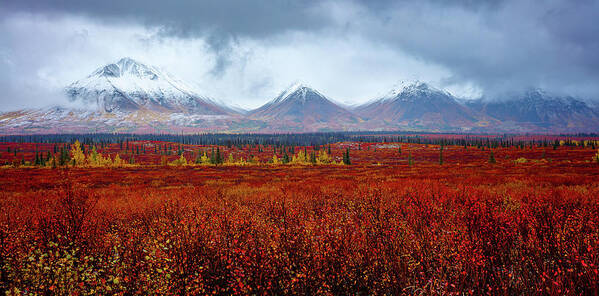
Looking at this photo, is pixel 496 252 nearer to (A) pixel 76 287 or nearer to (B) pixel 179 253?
(B) pixel 179 253

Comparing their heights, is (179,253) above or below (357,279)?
above

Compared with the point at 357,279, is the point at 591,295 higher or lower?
higher

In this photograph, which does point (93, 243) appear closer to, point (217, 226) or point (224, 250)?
point (217, 226)

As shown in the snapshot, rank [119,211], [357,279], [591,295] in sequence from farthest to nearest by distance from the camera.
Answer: [119,211]
[357,279]
[591,295]

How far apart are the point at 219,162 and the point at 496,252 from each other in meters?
85.1

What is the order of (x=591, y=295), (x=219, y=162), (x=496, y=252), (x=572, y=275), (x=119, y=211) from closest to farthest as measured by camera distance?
(x=591, y=295) → (x=572, y=275) → (x=496, y=252) → (x=119, y=211) → (x=219, y=162)

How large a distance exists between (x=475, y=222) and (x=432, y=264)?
7.64ft

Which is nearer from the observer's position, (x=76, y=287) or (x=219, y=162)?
(x=76, y=287)

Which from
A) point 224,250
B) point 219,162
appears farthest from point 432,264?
point 219,162

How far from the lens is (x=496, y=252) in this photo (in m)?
6.64

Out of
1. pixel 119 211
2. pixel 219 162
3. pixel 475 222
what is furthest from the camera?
pixel 219 162

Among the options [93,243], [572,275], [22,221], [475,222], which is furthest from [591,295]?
[22,221]

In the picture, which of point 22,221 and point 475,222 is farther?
point 22,221

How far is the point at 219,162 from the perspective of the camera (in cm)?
8619
